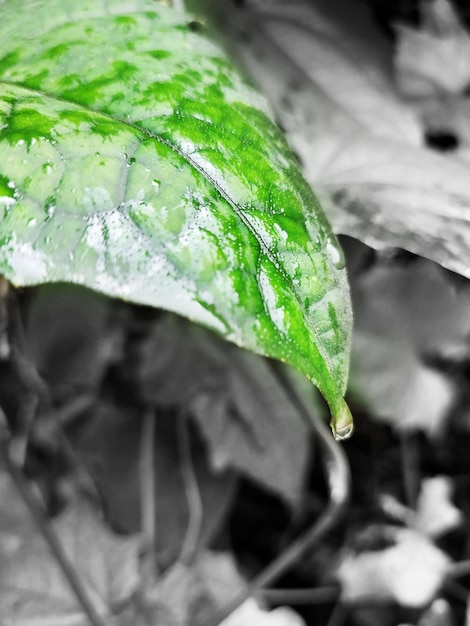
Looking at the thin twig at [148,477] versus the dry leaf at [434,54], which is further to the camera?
the thin twig at [148,477]

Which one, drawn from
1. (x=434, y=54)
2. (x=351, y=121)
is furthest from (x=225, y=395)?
(x=434, y=54)

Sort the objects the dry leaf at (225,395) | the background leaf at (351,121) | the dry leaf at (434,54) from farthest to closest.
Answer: the dry leaf at (225,395) → the dry leaf at (434,54) → the background leaf at (351,121)

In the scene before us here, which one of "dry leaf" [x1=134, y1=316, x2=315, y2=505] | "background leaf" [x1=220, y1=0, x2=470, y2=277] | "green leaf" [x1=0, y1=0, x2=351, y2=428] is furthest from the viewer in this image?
"dry leaf" [x1=134, y1=316, x2=315, y2=505]

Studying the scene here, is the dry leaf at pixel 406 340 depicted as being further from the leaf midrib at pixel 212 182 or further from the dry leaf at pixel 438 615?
the leaf midrib at pixel 212 182

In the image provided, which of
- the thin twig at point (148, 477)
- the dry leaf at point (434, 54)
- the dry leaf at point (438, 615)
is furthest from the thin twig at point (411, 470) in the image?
the dry leaf at point (434, 54)

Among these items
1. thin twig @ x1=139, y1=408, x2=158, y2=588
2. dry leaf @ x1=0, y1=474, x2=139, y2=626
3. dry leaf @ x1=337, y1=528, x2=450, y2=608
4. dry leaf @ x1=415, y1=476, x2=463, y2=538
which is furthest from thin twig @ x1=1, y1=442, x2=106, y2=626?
dry leaf @ x1=415, y1=476, x2=463, y2=538

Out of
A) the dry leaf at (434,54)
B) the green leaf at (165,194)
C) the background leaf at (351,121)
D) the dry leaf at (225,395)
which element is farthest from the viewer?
the dry leaf at (225,395)

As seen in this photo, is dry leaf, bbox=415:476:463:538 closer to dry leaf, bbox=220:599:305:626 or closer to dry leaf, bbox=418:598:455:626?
dry leaf, bbox=418:598:455:626
